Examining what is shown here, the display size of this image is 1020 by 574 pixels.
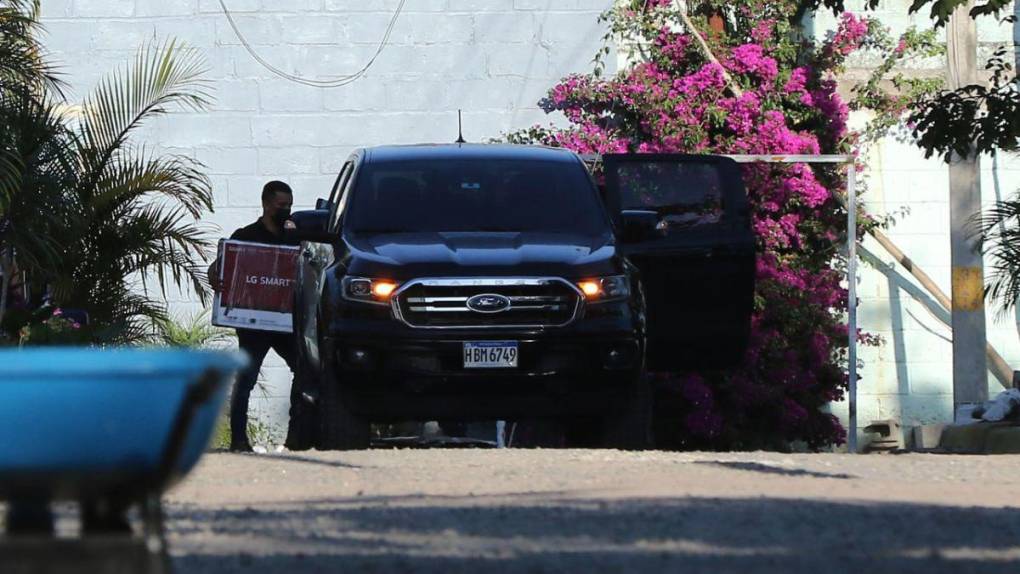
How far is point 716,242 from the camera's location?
11734 mm

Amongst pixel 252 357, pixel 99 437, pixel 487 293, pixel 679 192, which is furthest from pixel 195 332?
pixel 99 437

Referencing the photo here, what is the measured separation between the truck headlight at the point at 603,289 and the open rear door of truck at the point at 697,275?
101 cm

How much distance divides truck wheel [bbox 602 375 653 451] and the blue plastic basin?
6.83 metres

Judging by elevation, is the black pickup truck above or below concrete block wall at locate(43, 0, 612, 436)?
below

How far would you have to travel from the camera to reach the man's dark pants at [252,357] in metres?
13.3

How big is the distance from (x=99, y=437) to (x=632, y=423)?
709 cm

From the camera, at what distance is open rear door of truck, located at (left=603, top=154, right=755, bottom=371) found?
1165cm

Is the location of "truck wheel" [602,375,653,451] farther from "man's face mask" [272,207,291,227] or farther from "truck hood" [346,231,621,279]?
"man's face mask" [272,207,291,227]

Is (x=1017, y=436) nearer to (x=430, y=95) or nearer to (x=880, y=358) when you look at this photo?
(x=880, y=358)

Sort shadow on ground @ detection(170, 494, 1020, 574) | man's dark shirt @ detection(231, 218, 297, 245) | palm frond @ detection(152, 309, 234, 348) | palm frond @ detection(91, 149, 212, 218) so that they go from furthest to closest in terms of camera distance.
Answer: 1. palm frond @ detection(152, 309, 234, 348)
2. palm frond @ detection(91, 149, 212, 218)
3. man's dark shirt @ detection(231, 218, 297, 245)
4. shadow on ground @ detection(170, 494, 1020, 574)

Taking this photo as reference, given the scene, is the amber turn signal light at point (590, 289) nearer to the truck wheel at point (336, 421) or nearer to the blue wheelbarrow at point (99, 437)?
the truck wheel at point (336, 421)

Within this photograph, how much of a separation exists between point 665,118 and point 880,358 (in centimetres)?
296

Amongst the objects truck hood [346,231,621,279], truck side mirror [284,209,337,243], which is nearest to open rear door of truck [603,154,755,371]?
truck hood [346,231,621,279]

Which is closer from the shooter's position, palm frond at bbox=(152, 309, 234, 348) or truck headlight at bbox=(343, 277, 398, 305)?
truck headlight at bbox=(343, 277, 398, 305)
